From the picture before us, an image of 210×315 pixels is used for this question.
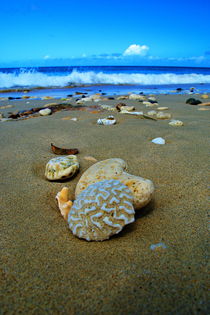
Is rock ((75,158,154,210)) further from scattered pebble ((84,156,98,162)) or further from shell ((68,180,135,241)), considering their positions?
scattered pebble ((84,156,98,162))

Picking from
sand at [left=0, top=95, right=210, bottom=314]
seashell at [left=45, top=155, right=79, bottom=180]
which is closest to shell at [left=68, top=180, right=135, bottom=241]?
sand at [left=0, top=95, right=210, bottom=314]

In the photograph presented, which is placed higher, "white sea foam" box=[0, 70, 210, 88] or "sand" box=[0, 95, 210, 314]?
"sand" box=[0, 95, 210, 314]

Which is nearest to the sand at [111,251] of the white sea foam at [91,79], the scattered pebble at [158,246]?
the scattered pebble at [158,246]

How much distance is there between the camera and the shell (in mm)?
1166

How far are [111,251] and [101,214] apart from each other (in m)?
0.18

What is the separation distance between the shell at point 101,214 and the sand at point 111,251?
0.06m

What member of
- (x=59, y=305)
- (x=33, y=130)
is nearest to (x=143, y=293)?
(x=59, y=305)

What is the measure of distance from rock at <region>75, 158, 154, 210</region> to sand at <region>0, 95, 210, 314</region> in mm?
125

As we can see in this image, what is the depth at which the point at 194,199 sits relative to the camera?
61.4 inches

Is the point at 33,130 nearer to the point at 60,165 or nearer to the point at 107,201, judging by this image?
the point at 60,165

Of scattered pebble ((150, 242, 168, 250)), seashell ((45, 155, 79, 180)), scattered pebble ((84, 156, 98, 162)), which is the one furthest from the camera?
scattered pebble ((84, 156, 98, 162))

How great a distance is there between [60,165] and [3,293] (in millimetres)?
1075

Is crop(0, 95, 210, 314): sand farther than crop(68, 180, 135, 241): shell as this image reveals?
No

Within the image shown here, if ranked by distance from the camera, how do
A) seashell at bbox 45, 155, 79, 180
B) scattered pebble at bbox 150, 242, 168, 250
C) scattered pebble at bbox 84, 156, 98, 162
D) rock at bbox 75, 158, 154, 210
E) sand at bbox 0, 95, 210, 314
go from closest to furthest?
1. sand at bbox 0, 95, 210, 314
2. scattered pebble at bbox 150, 242, 168, 250
3. rock at bbox 75, 158, 154, 210
4. seashell at bbox 45, 155, 79, 180
5. scattered pebble at bbox 84, 156, 98, 162
